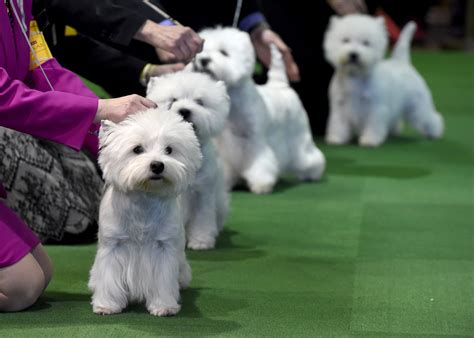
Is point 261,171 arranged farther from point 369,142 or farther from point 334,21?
point 334,21

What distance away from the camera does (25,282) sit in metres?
2.64

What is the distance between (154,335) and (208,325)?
0.16 meters

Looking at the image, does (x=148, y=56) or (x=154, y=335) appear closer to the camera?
(x=154, y=335)

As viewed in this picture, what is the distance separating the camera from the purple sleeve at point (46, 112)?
8.18ft

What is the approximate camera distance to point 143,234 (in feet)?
8.57

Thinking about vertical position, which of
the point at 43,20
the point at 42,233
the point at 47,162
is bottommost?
the point at 42,233

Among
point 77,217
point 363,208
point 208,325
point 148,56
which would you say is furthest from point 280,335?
point 148,56

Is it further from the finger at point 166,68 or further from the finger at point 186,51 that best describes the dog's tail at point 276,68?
the finger at point 186,51

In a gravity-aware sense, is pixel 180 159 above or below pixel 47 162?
above

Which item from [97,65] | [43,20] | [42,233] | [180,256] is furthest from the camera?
[97,65]

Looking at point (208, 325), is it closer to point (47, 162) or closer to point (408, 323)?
point (408, 323)

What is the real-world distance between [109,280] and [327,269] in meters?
0.85

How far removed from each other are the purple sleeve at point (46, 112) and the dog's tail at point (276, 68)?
207 centimetres

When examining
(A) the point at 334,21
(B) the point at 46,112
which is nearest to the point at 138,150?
(B) the point at 46,112
